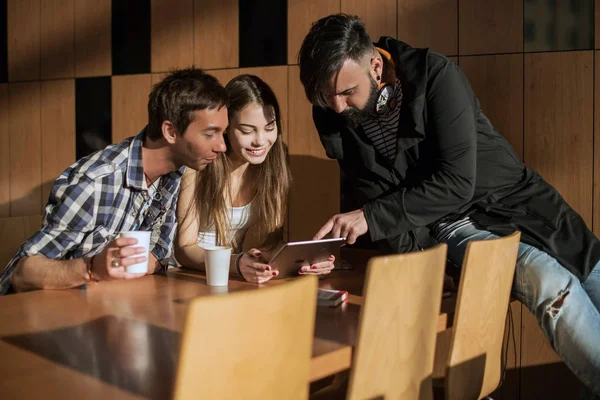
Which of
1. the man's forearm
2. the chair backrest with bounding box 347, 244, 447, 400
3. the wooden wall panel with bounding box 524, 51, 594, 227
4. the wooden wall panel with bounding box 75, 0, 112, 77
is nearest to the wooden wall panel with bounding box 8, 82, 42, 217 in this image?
the wooden wall panel with bounding box 75, 0, 112, 77

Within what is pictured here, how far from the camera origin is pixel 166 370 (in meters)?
1.29

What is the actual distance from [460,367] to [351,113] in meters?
1.01

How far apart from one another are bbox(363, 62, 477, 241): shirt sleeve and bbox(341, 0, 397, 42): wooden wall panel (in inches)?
40.4

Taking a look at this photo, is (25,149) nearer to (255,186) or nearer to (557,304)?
(255,186)

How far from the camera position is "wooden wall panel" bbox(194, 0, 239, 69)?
3.72 meters

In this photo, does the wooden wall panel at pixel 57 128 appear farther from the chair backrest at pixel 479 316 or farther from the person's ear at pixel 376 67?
the chair backrest at pixel 479 316

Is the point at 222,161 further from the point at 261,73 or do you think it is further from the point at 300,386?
the point at 300,386

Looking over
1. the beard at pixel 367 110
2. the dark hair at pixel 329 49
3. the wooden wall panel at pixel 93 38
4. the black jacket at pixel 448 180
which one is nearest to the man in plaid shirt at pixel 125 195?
the dark hair at pixel 329 49

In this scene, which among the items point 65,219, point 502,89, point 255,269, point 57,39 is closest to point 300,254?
point 255,269

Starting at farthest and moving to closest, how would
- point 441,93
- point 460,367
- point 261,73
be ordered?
1. point 261,73
2. point 441,93
3. point 460,367

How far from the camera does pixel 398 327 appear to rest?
1.56 meters

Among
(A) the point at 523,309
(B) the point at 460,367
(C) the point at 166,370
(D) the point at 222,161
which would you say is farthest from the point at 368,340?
(A) the point at 523,309

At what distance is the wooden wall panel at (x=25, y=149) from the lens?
4.38 m

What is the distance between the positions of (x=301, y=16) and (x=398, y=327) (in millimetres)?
2337
